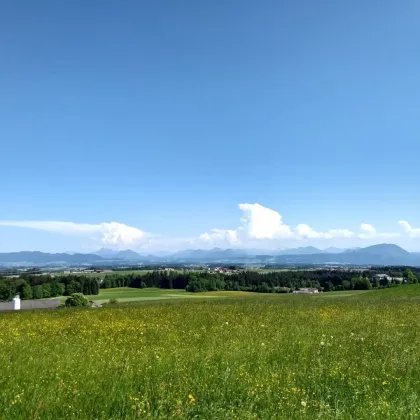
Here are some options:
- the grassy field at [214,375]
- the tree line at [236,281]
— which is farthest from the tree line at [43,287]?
the grassy field at [214,375]

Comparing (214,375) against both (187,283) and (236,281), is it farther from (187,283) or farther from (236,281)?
(236,281)

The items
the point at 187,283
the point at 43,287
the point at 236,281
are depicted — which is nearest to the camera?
the point at 43,287

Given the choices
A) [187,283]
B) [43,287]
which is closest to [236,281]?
[187,283]

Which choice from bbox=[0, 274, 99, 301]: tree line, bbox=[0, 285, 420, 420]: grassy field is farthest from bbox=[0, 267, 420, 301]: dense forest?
bbox=[0, 285, 420, 420]: grassy field

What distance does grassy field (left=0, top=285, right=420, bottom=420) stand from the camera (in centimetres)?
557

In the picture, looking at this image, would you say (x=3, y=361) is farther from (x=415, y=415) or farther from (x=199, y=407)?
(x=415, y=415)

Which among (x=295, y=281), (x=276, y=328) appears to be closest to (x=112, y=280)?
(x=295, y=281)

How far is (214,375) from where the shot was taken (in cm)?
723

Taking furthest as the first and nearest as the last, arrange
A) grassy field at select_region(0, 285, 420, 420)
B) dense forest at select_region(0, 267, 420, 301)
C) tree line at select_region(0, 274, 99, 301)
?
dense forest at select_region(0, 267, 420, 301) → tree line at select_region(0, 274, 99, 301) → grassy field at select_region(0, 285, 420, 420)

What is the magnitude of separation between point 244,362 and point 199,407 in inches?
111

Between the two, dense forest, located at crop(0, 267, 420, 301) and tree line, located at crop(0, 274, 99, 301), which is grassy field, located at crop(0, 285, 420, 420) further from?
dense forest, located at crop(0, 267, 420, 301)

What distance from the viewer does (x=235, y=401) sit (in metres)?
6.12

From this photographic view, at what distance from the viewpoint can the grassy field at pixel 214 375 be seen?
5.57 meters

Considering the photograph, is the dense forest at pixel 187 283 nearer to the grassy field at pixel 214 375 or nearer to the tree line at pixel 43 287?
the tree line at pixel 43 287
